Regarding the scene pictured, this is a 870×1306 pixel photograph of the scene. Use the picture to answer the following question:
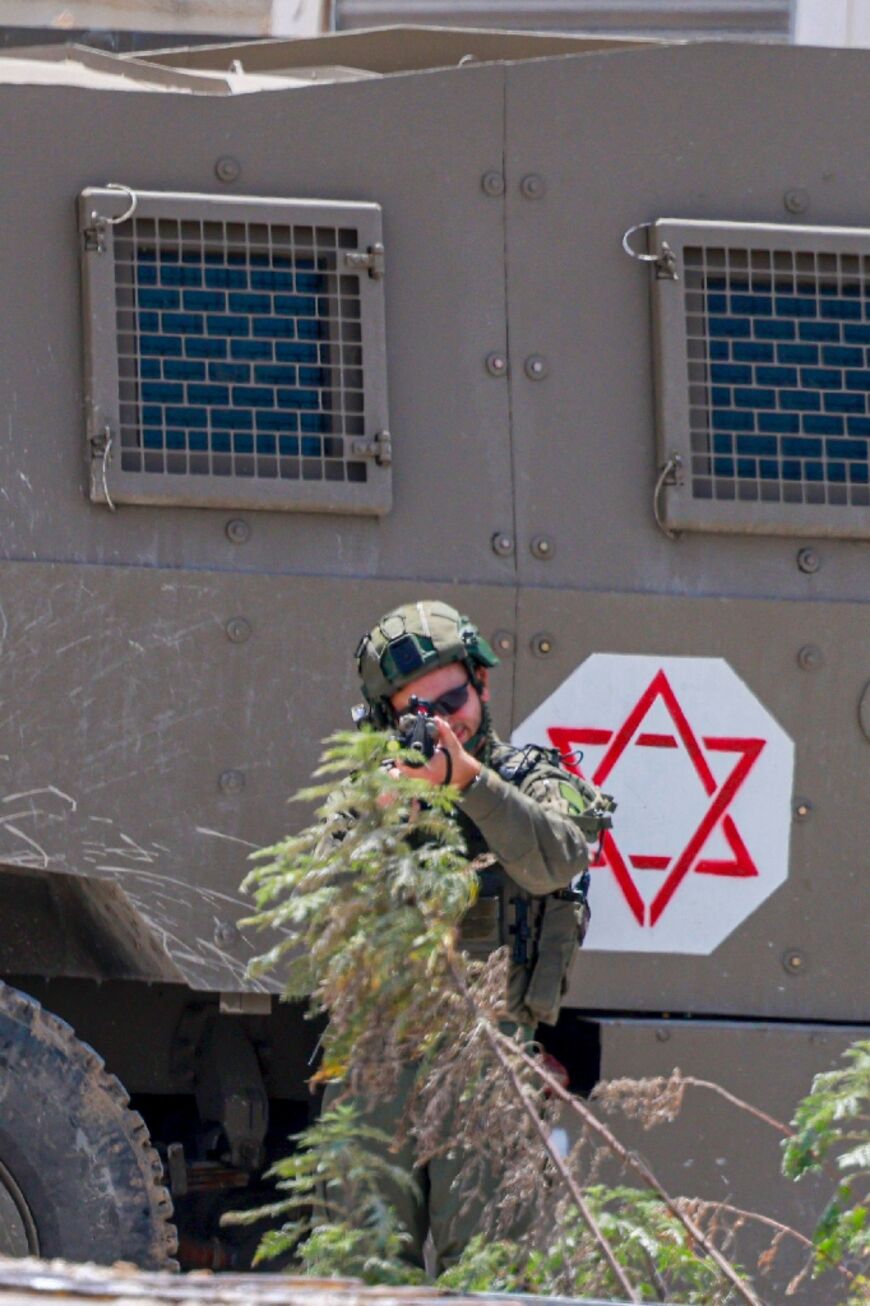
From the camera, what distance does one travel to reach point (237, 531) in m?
4.47

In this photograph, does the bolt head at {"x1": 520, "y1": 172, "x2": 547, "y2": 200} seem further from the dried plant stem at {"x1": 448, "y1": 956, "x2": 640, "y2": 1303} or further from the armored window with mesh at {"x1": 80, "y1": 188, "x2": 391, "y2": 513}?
the dried plant stem at {"x1": 448, "y1": 956, "x2": 640, "y2": 1303}

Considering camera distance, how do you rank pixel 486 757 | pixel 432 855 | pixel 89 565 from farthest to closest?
pixel 89 565 < pixel 486 757 < pixel 432 855

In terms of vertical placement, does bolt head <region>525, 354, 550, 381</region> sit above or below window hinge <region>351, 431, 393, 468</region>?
above

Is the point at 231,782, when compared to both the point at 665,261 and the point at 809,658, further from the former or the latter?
the point at 665,261

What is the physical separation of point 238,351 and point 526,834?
49.2 inches

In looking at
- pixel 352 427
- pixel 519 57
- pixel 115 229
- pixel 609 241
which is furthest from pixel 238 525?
pixel 519 57

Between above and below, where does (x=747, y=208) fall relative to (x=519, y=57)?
below

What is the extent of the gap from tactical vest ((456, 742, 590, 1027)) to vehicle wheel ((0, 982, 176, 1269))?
82 cm

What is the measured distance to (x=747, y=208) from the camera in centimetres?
473

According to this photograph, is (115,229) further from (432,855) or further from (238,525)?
(432,855)

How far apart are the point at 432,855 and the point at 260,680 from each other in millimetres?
1233

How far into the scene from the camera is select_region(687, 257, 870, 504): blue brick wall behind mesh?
464cm

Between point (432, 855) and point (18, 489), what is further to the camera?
point (18, 489)

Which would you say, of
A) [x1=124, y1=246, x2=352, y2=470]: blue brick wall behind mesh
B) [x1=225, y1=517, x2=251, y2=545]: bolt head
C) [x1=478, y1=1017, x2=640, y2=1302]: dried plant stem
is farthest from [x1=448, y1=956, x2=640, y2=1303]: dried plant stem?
[x1=124, y1=246, x2=352, y2=470]: blue brick wall behind mesh
